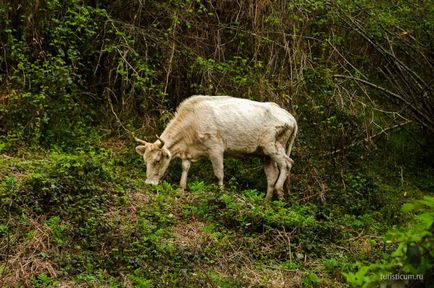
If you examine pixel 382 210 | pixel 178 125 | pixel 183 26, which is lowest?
pixel 382 210

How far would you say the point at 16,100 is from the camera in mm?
12617

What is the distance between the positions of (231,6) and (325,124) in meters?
3.50

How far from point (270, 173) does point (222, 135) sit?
3.68 ft

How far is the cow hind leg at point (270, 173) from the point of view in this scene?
12273mm

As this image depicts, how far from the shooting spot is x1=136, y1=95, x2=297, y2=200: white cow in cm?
1188

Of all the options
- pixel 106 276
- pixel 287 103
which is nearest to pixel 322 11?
pixel 287 103

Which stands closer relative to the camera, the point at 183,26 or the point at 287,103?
the point at 287,103

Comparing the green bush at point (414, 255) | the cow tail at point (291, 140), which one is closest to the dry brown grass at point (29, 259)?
the green bush at point (414, 255)

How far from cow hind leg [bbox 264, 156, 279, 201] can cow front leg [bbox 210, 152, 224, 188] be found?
34.4 inches

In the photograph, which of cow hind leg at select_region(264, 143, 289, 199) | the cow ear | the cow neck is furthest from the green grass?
the cow neck

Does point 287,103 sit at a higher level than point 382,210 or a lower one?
higher

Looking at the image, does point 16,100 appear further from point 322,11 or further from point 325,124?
point 322,11

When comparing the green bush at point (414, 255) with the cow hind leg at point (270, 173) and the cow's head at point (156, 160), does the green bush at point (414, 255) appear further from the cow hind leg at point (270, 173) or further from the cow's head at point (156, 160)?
the cow hind leg at point (270, 173)

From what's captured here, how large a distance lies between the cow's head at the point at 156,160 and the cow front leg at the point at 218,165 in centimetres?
71
